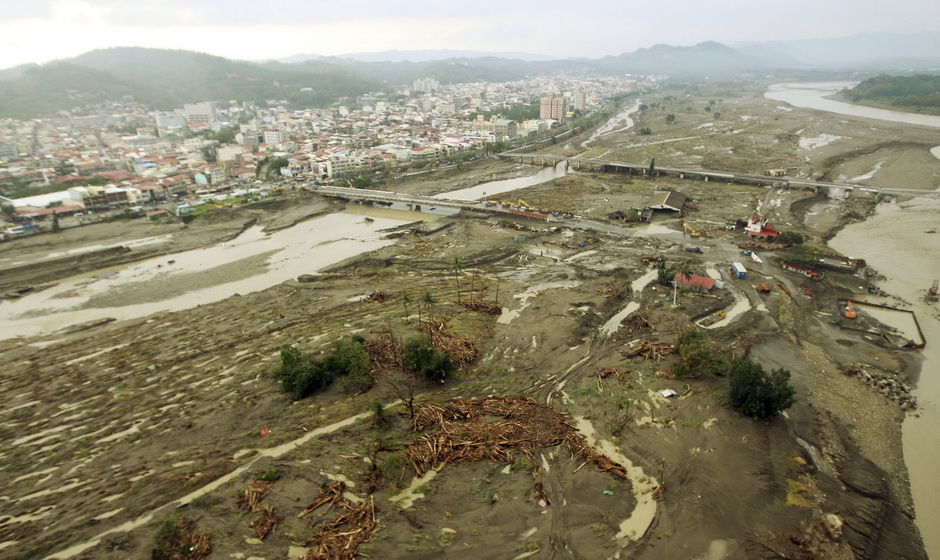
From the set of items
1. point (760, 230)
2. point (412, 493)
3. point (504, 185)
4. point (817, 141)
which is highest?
point (817, 141)

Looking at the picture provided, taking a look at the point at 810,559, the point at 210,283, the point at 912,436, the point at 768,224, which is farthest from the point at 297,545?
the point at 768,224

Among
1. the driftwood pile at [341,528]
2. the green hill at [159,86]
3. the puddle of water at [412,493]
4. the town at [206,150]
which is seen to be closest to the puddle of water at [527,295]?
the puddle of water at [412,493]

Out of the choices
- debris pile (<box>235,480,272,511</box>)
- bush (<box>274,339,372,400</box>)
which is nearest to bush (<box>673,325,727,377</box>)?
bush (<box>274,339,372,400</box>)

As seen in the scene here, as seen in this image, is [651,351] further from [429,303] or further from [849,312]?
[849,312]

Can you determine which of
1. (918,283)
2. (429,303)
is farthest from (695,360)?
(918,283)

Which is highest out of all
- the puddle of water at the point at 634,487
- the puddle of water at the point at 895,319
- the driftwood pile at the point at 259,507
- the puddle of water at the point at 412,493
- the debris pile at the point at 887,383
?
the driftwood pile at the point at 259,507

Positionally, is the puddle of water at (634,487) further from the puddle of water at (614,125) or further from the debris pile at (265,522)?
the puddle of water at (614,125)

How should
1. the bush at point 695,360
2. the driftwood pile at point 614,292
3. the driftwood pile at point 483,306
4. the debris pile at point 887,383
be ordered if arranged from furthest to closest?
the driftwood pile at point 614,292 → the driftwood pile at point 483,306 → the bush at point 695,360 → the debris pile at point 887,383
